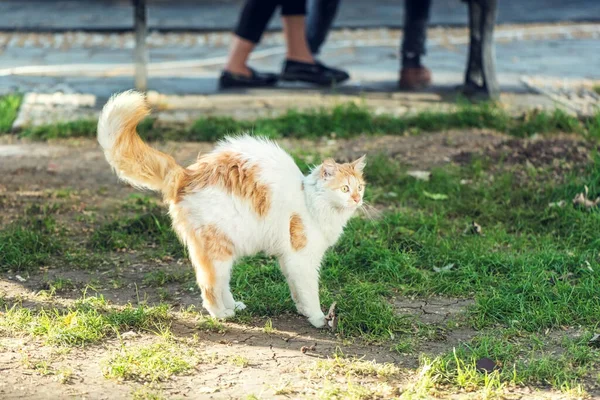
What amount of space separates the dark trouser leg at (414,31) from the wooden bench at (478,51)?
2.27 ft

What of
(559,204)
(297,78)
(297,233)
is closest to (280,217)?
(297,233)

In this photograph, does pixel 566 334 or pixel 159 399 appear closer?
pixel 159 399

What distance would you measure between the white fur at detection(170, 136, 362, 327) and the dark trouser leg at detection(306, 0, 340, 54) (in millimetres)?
4992

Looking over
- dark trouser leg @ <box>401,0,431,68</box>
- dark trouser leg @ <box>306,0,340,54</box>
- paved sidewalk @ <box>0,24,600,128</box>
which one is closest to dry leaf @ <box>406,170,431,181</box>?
paved sidewalk @ <box>0,24,600,128</box>

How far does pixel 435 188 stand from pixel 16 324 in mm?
2911

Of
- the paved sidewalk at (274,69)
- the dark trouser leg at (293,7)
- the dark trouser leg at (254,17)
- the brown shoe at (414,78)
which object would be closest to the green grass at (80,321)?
the paved sidewalk at (274,69)

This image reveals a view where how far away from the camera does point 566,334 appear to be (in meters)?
4.13

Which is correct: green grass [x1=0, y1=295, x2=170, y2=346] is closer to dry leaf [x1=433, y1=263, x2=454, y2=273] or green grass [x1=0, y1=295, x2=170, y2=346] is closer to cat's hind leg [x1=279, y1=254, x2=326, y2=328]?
cat's hind leg [x1=279, y1=254, x2=326, y2=328]

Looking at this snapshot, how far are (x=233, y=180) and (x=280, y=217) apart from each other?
0.26 metres

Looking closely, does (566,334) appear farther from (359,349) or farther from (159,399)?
(159,399)

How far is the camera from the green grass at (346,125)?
7094 millimetres

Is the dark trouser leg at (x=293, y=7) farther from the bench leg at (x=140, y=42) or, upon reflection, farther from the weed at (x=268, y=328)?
the weed at (x=268, y=328)

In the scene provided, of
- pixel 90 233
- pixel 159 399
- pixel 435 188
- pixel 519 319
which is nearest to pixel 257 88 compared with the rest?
pixel 435 188

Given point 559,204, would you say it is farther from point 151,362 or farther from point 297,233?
point 151,362
